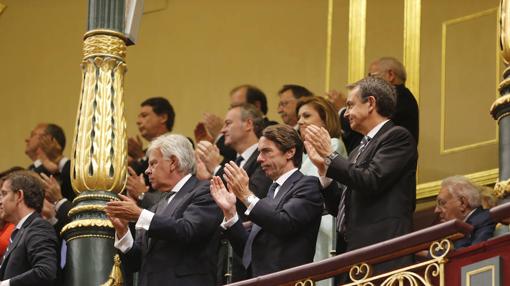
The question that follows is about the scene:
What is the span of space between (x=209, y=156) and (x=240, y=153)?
31cm

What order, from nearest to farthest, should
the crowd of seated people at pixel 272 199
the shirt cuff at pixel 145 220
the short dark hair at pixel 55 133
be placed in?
the crowd of seated people at pixel 272 199, the shirt cuff at pixel 145 220, the short dark hair at pixel 55 133

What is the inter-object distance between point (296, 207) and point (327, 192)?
0.34m

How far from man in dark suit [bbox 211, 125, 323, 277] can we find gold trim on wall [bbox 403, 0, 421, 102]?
2905mm

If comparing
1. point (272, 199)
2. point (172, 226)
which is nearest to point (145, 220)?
point (172, 226)

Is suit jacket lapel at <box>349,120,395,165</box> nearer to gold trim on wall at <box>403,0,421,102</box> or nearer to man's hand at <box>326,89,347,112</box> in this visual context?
man's hand at <box>326,89,347,112</box>

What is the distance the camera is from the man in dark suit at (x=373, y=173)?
Result: 8773 millimetres

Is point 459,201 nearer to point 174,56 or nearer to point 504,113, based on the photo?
point 504,113

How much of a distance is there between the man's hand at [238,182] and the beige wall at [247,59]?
3.08m

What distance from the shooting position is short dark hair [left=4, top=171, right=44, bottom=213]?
10375mm

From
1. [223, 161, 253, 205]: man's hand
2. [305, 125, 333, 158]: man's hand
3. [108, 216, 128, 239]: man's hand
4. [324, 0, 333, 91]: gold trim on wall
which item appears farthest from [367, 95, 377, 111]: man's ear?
[324, 0, 333, 91]: gold trim on wall

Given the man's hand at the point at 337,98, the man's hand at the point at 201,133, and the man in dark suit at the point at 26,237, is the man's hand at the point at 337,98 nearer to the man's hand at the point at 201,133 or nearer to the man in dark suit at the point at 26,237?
the man's hand at the point at 201,133

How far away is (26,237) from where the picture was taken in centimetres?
1002

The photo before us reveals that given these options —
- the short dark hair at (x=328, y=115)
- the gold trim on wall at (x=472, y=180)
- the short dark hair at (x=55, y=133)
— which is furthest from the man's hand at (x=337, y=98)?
the short dark hair at (x=55, y=133)

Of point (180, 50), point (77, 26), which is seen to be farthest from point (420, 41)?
point (77, 26)
